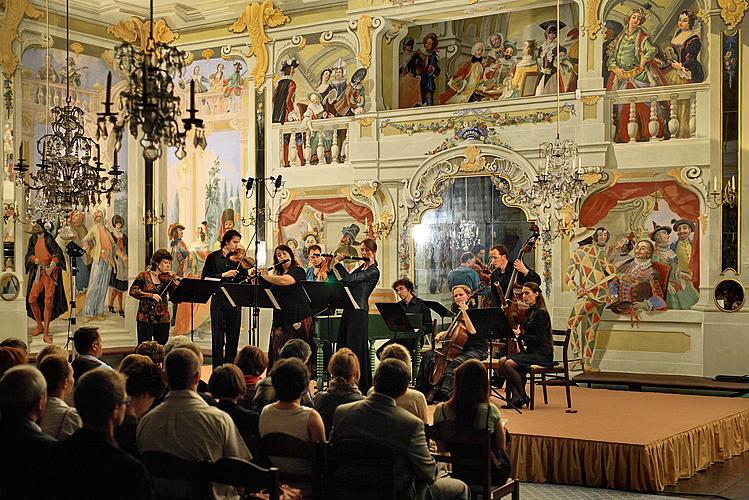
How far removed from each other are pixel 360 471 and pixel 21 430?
1764 millimetres

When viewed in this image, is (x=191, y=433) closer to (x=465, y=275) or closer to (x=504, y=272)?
(x=504, y=272)

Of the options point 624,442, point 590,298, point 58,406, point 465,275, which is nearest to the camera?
point 58,406

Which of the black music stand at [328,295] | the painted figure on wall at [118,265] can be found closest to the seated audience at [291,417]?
the black music stand at [328,295]

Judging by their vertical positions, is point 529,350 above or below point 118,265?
below

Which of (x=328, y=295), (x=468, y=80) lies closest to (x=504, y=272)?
(x=328, y=295)


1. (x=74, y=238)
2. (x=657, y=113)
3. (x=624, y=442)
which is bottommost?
(x=624, y=442)

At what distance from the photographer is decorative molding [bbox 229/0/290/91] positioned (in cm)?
1645

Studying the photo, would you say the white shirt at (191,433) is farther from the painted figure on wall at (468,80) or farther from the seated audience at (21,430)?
the painted figure on wall at (468,80)

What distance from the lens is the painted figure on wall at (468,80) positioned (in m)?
15.5

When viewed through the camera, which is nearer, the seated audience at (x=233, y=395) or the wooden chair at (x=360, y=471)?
the wooden chair at (x=360, y=471)

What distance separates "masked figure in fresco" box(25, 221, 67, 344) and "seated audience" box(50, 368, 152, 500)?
12111mm

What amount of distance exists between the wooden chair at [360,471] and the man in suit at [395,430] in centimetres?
2

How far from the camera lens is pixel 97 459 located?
3.92 metres

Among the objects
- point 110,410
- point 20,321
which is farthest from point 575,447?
point 20,321
